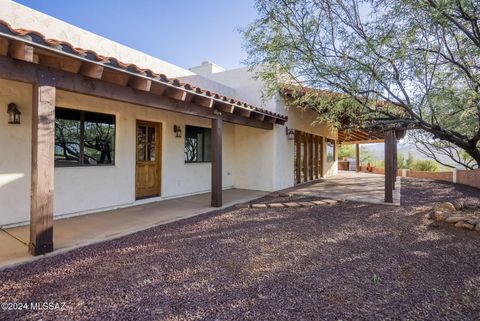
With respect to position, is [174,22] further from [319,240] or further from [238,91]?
[319,240]

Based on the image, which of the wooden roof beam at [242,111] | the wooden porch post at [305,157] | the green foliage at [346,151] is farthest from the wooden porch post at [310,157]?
the green foliage at [346,151]

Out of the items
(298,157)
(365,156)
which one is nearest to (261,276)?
(298,157)

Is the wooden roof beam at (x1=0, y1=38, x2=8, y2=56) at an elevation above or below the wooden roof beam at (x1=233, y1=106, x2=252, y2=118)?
below

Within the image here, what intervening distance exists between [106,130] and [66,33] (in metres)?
2.38

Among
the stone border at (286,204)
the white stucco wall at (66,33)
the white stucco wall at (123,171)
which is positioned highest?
the white stucco wall at (66,33)

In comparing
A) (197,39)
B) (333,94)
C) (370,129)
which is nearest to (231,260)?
(333,94)

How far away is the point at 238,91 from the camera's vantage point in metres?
11.1

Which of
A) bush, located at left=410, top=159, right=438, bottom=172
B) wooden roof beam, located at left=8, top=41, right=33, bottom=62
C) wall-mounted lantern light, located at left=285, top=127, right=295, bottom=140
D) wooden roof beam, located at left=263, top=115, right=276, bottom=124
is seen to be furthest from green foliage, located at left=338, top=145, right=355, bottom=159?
wooden roof beam, located at left=8, top=41, right=33, bottom=62

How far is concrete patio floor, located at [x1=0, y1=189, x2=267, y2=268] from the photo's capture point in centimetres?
413

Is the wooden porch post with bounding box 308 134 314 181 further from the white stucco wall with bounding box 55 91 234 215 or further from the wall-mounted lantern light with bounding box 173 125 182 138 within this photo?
the wall-mounted lantern light with bounding box 173 125 182 138

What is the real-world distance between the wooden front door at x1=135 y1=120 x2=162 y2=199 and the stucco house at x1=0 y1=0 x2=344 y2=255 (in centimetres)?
3

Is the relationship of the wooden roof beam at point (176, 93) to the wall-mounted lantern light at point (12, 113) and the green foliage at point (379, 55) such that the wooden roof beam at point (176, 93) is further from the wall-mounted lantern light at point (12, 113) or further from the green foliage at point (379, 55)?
the wall-mounted lantern light at point (12, 113)

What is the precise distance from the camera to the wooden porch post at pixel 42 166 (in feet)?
12.3

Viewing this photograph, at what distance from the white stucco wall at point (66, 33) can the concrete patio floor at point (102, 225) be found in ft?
13.5
